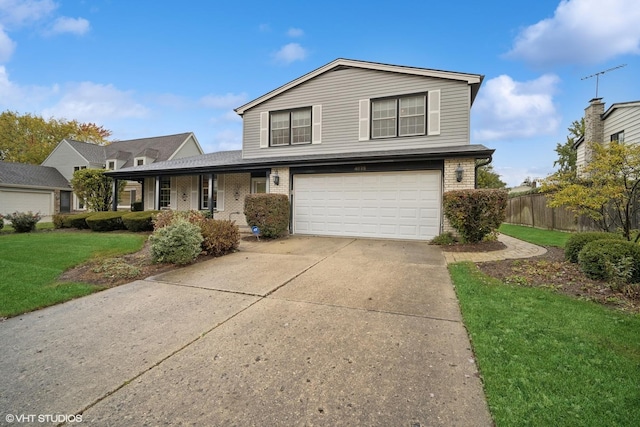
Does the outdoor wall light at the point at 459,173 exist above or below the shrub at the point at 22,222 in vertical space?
above

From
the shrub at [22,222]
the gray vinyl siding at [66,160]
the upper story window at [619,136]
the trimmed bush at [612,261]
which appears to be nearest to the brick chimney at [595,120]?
the upper story window at [619,136]

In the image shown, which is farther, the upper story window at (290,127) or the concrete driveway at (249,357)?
the upper story window at (290,127)

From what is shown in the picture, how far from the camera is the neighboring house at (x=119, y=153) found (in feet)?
85.7

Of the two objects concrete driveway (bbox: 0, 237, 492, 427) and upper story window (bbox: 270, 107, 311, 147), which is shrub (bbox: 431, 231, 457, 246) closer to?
concrete driveway (bbox: 0, 237, 492, 427)

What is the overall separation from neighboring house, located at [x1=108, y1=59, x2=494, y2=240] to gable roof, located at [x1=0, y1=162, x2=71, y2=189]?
20.3 metres

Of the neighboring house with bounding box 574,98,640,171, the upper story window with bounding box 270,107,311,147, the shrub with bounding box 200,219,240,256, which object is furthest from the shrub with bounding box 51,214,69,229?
the neighboring house with bounding box 574,98,640,171

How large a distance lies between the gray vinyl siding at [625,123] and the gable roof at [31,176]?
39562 mm

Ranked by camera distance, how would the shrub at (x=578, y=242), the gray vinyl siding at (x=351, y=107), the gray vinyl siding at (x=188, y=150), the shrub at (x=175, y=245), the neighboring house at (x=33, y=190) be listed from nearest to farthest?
1. the shrub at (x=578, y=242)
2. the shrub at (x=175, y=245)
3. the gray vinyl siding at (x=351, y=107)
4. the neighboring house at (x=33, y=190)
5. the gray vinyl siding at (x=188, y=150)

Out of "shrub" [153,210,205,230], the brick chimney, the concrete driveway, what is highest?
the brick chimney

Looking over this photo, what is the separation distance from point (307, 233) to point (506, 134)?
65.1ft

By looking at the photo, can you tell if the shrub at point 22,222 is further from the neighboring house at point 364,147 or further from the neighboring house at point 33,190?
the neighboring house at point 33,190

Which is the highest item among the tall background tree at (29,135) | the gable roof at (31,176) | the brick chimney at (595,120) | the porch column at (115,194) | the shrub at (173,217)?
the tall background tree at (29,135)

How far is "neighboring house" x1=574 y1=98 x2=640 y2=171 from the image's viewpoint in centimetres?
1251

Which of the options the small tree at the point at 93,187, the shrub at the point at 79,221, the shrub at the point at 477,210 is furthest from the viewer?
the small tree at the point at 93,187
